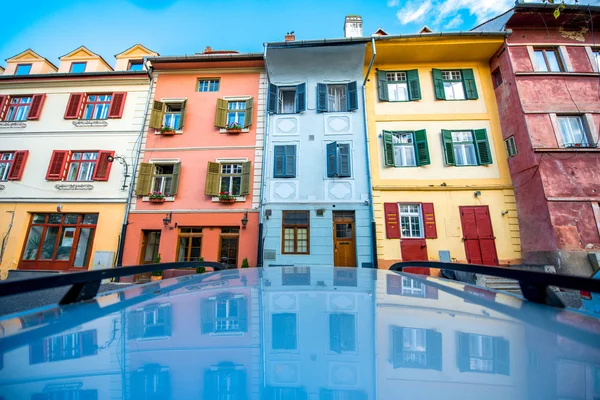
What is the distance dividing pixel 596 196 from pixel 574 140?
233cm

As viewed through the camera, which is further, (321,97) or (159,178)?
(321,97)

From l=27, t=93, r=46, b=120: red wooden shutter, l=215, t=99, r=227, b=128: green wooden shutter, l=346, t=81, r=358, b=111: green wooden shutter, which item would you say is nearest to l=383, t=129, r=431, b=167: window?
l=346, t=81, r=358, b=111: green wooden shutter

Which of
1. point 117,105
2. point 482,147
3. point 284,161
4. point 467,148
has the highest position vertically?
point 117,105

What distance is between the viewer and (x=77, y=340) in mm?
1228

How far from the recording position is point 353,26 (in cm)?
1175

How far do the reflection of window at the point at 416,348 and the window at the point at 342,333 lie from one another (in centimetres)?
22

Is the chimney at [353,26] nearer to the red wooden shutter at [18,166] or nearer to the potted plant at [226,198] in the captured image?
the potted plant at [226,198]

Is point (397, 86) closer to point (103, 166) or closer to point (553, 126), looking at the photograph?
point (553, 126)

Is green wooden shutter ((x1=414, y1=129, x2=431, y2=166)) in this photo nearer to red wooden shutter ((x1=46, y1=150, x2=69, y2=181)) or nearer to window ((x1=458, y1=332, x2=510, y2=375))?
window ((x1=458, y1=332, x2=510, y2=375))

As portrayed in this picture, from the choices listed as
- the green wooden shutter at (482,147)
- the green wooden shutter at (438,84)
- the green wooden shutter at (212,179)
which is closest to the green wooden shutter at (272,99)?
the green wooden shutter at (212,179)

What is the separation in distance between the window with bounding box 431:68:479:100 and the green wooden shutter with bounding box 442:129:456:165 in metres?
1.84

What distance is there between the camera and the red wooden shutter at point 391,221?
9.64 m

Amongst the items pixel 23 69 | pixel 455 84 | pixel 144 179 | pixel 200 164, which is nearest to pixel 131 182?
pixel 144 179

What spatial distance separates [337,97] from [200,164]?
7256 millimetres
